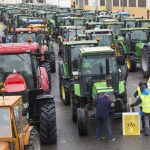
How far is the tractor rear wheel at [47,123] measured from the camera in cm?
1298

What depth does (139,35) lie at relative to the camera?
83.0ft

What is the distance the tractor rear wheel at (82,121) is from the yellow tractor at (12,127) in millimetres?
3760

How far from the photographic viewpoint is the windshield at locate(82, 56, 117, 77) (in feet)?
49.1

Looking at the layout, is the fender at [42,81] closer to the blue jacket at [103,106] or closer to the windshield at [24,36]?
the blue jacket at [103,106]

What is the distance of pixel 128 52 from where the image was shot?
25.7 metres

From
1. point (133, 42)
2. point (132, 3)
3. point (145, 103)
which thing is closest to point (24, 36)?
point (133, 42)

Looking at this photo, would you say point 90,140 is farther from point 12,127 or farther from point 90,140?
point 12,127

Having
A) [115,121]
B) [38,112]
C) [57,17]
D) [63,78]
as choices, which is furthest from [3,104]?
[57,17]

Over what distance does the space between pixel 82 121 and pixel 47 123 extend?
1362mm

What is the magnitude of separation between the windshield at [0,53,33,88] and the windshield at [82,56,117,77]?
200 cm

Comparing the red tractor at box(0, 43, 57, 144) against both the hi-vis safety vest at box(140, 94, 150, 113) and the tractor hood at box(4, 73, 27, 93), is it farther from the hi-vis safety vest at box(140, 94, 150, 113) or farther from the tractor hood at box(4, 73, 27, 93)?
the hi-vis safety vest at box(140, 94, 150, 113)

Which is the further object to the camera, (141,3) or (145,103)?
(141,3)

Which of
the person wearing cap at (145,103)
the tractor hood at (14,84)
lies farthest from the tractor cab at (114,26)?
the tractor hood at (14,84)

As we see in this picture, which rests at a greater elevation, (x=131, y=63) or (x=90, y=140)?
(x=131, y=63)
